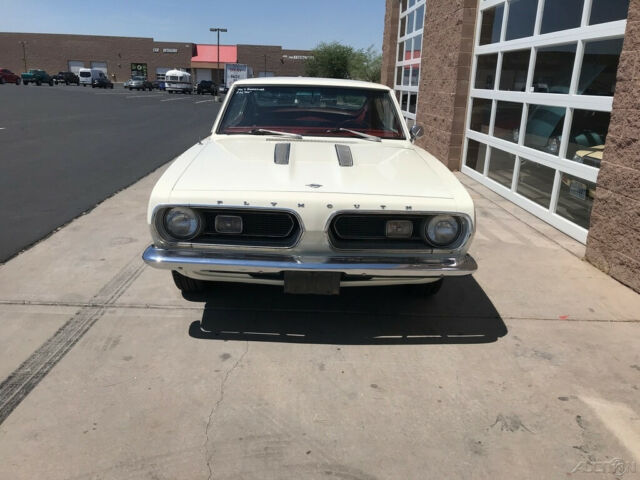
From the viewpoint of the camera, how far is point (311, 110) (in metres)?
4.57

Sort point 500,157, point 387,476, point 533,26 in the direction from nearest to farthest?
point 387,476
point 533,26
point 500,157

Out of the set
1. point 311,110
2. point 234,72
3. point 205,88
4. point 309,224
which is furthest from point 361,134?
point 205,88

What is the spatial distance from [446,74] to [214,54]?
2614 inches

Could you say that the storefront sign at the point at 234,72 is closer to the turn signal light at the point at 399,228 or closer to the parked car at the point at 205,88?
the parked car at the point at 205,88

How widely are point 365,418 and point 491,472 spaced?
622 millimetres

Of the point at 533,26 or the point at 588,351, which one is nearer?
the point at 588,351

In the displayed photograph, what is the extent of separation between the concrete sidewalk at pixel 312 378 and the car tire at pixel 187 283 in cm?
12

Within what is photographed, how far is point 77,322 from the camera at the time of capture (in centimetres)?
350

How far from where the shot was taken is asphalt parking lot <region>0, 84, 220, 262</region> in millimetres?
5820

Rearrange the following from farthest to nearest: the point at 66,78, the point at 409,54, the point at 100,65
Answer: the point at 100,65
the point at 66,78
the point at 409,54

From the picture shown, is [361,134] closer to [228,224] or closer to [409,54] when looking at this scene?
[228,224]

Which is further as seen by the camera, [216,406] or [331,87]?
[331,87]

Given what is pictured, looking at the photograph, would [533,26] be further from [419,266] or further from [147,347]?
[147,347]

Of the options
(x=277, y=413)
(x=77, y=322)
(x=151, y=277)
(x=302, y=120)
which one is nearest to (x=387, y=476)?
(x=277, y=413)
